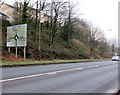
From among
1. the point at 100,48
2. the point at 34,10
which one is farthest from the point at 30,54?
the point at 100,48

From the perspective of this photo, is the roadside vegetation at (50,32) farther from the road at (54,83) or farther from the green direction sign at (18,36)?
the road at (54,83)

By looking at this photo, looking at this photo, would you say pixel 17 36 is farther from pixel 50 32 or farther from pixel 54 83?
pixel 54 83

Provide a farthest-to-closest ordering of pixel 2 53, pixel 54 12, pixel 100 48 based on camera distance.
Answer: pixel 100 48 < pixel 54 12 < pixel 2 53

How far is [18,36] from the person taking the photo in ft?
79.9

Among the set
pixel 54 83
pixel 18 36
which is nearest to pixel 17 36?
pixel 18 36

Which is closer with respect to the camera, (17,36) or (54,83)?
(54,83)

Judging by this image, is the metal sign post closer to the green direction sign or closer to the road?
the green direction sign

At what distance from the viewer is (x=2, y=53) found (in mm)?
23797

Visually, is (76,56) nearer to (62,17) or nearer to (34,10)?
(62,17)

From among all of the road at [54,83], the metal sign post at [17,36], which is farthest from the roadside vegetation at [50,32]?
the road at [54,83]

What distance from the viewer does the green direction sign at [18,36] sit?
2369cm

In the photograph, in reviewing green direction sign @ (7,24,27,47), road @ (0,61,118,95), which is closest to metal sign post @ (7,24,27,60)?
green direction sign @ (7,24,27,47)

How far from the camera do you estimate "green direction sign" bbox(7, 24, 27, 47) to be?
23688 millimetres

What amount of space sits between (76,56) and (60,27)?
28.6 feet
